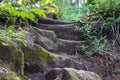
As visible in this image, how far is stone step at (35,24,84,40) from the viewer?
6.29 m

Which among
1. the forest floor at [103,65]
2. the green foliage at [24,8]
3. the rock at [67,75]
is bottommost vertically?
the forest floor at [103,65]

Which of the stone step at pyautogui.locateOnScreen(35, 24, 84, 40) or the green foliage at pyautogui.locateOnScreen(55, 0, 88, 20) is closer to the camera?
the stone step at pyautogui.locateOnScreen(35, 24, 84, 40)

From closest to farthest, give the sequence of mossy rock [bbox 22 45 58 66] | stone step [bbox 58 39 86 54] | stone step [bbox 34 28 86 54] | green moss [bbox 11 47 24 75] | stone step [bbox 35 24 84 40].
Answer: green moss [bbox 11 47 24 75] < mossy rock [bbox 22 45 58 66] < stone step [bbox 34 28 86 54] < stone step [bbox 58 39 86 54] < stone step [bbox 35 24 84 40]

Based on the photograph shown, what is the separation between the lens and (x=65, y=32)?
6.36m

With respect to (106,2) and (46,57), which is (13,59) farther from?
(106,2)

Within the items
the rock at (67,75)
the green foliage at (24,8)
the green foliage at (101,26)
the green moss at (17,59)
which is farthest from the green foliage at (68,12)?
the green foliage at (24,8)

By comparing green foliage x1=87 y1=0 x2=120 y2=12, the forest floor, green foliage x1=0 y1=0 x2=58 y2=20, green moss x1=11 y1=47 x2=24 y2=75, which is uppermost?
green foliage x1=0 y1=0 x2=58 y2=20

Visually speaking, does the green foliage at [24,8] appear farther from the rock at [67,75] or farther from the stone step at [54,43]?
the stone step at [54,43]

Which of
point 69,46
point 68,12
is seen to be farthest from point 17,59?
point 68,12

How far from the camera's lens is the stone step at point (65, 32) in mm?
6289

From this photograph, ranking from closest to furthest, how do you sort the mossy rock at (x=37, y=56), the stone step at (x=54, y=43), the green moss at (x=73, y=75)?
the green moss at (x=73, y=75), the mossy rock at (x=37, y=56), the stone step at (x=54, y=43)

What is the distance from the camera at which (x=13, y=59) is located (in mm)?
3221

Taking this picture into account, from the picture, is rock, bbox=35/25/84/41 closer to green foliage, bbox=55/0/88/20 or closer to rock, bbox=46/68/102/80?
green foliage, bbox=55/0/88/20

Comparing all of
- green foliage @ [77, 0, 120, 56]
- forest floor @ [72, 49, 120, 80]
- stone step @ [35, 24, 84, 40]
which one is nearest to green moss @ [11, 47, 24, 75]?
forest floor @ [72, 49, 120, 80]
